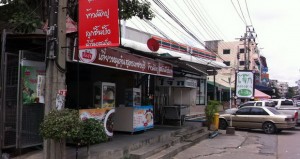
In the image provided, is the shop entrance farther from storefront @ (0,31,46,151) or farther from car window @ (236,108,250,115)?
car window @ (236,108,250,115)

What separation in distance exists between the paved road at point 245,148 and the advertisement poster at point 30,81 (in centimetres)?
511

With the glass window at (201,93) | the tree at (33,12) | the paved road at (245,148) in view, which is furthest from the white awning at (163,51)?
the paved road at (245,148)

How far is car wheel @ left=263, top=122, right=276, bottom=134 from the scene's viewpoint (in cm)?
1899

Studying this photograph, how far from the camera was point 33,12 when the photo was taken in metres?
8.29

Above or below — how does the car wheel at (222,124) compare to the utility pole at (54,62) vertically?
below

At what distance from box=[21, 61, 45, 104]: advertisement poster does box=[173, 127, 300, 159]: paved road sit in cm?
511

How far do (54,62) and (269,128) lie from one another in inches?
582

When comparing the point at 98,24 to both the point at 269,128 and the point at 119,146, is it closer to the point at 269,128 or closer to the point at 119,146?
the point at 119,146

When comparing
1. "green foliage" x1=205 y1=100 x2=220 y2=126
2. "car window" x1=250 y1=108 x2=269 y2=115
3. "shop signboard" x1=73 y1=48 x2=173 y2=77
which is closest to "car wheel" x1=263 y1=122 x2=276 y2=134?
"car window" x1=250 y1=108 x2=269 y2=115

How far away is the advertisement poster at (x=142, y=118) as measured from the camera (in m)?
12.6

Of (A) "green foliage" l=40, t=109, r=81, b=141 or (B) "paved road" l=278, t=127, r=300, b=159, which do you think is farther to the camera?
(B) "paved road" l=278, t=127, r=300, b=159

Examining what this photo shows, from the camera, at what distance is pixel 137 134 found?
1266cm

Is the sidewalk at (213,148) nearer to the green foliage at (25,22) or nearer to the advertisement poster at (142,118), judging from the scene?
the advertisement poster at (142,118)

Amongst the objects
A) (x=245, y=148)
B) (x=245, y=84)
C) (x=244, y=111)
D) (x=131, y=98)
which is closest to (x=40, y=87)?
(x=131, y=98)
